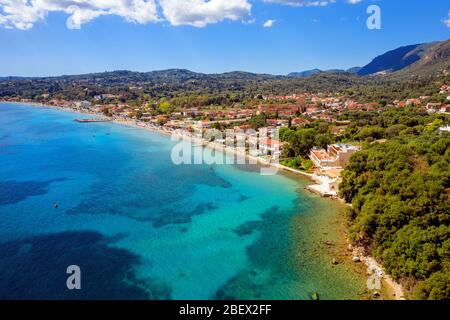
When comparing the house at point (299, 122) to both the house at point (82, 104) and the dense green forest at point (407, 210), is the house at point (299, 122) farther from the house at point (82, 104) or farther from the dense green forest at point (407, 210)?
the house at point (82, 104)

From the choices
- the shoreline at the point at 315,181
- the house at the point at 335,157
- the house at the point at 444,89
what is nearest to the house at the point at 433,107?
the house at the point at 444,89

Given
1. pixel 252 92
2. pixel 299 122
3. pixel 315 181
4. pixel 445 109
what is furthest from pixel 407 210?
pixel 252 92

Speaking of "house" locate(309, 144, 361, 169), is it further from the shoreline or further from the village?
the shoreline

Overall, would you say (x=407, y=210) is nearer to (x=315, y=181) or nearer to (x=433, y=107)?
(x=315, y=181)

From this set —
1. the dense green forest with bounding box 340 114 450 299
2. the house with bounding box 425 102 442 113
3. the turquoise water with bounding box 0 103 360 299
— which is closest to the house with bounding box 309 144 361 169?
the turquoise water with bounding box 0 103 360 299
